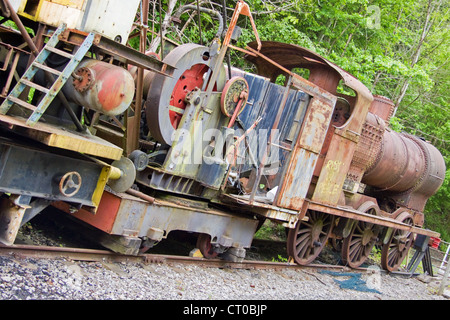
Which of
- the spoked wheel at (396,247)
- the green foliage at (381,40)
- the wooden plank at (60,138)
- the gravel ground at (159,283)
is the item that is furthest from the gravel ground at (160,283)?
the green foliage at (381,40)

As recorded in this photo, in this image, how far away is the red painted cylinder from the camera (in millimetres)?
4812

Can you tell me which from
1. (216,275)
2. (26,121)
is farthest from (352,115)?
(26,121)

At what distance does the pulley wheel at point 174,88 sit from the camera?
6195 millimetres

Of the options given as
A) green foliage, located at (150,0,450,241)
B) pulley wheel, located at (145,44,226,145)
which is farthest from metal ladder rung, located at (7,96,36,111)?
green foliage, located at (150,0,450,241)

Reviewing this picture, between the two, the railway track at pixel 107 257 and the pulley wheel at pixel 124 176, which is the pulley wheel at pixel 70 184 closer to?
the pulley wheel at pixel 124 176

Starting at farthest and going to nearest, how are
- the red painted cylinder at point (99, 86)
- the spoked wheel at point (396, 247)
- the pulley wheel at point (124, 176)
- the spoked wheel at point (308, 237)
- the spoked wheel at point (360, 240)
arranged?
the spoked wheel at point (396, 247), the spoked wheel at point (360, 240), the spoked wheel at point (308, 237), the pulley wheel at point (124, 176), the red painted cylinder at point (99, 86)

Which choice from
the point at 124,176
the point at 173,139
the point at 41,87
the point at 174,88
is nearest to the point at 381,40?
the point at 174,88

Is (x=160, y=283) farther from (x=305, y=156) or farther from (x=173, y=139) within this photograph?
(x=305, y=156)

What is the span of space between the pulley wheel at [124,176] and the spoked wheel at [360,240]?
6211 mm

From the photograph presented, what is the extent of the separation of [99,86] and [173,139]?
1809 millimetres

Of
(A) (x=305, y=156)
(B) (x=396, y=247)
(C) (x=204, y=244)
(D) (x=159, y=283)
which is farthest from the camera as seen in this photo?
(B) (x=396, y=247)

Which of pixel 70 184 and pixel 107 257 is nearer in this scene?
pixel 70 184

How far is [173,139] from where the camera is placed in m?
6.46

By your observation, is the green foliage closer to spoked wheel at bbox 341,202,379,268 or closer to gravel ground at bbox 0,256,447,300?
spoked wheel at bbox 341,202,379,268
